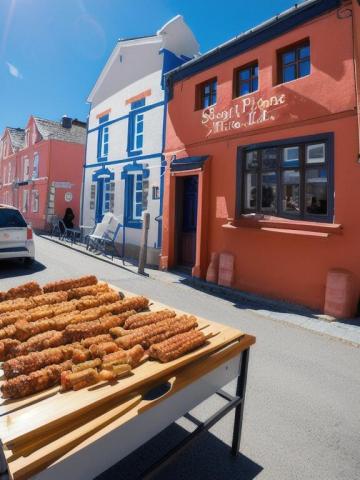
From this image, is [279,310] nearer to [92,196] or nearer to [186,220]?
[186,220]

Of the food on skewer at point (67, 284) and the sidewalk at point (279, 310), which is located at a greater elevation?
the food on skewer at point (67, 284)

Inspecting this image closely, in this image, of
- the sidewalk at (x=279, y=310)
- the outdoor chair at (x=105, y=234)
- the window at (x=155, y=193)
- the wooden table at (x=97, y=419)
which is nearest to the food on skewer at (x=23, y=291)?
the wooden table at (x=97, y=419)

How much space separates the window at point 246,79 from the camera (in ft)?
27.8

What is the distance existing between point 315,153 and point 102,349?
6.73m

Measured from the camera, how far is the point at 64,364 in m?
1.81

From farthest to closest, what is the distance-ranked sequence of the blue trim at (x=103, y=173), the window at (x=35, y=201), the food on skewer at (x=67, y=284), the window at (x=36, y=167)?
the window at (x=36, y=167)
the window at (x=35, y=201)
the blue trim at (x=103, y=173)
the food on skewer at (x=67, y=284)

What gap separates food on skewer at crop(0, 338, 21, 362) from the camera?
75.3 inches

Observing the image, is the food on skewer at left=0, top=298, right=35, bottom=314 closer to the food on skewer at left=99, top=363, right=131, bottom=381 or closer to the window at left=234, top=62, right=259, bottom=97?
the food on skewer at left=99, top=363, right=131, bottom=381

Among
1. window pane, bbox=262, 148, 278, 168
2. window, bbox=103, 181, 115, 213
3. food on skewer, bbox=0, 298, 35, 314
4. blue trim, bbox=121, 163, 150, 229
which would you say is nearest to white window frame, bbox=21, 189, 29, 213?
window, bbox=103, 181, 115, 213

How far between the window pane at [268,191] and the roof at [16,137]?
94.5ft

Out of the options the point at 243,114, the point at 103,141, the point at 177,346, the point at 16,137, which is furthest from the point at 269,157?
the point at 16,137

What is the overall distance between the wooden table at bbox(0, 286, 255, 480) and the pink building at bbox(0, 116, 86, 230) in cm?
2014

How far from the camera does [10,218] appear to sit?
8.80 metres

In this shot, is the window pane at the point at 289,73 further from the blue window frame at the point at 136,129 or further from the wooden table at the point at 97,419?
the wooden table at the point at 97,419
